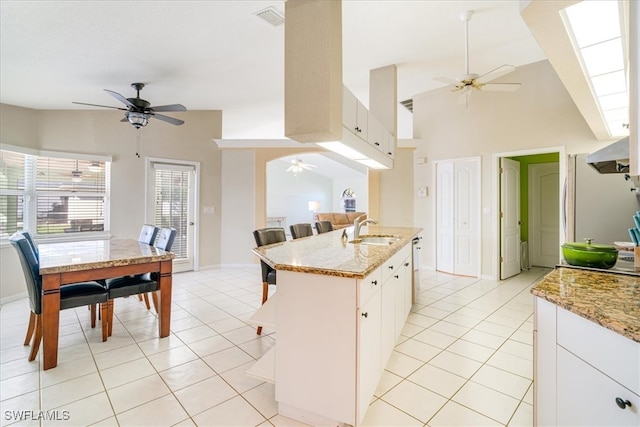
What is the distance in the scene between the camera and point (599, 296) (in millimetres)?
1218

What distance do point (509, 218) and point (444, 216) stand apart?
3.33 ft

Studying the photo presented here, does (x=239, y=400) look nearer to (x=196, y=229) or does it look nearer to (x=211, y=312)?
(x=211, y=312)

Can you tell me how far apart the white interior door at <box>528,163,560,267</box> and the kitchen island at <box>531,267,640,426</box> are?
4.92m

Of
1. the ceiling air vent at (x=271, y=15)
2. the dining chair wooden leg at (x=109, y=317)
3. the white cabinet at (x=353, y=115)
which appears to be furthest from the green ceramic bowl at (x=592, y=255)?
the dining chair wooden leg at (x=109, y=317)

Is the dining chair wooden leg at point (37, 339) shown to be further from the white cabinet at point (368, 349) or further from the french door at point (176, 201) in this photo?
the french door at point (176, 201)

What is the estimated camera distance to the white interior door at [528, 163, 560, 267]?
5.55 m

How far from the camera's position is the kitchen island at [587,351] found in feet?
2.94

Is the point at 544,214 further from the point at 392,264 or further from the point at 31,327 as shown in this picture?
the point at 31,327

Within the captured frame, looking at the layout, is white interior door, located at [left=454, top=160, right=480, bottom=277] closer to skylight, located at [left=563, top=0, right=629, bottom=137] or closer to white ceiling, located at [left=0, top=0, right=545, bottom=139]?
white ceiling, located at [left=0, top=0, right=545, bottom=139]

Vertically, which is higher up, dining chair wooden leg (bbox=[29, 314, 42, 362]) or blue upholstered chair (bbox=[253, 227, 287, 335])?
blue upholstered chair (bbox=[253, 227, 287, 335])

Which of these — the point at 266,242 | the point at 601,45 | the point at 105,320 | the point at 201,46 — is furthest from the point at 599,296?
the point at 201,46

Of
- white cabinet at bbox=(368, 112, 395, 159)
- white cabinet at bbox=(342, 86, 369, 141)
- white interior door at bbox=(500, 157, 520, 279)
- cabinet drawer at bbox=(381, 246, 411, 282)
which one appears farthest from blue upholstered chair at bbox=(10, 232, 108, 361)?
white interior door at bbox=(500, 157, 520, 279)

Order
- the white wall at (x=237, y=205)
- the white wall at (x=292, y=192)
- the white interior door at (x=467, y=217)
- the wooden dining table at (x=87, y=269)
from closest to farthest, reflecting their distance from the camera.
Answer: the wooden dining table at (x=87, y=269) → the white interior door at (x=467, y=217) → the white wall at (x=237, y=205) → the white wall at (x=292, y=192)

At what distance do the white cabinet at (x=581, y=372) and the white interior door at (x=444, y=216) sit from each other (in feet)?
13.3
